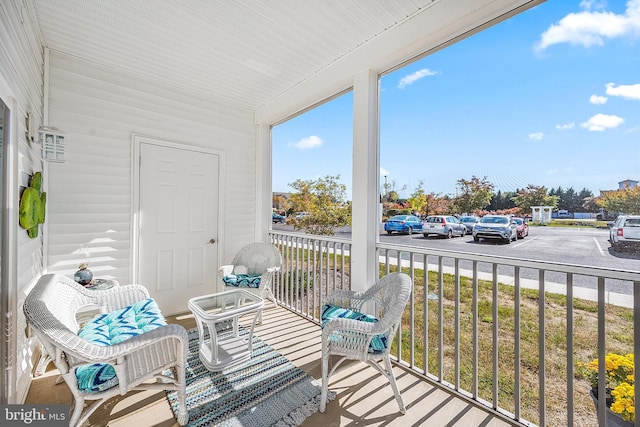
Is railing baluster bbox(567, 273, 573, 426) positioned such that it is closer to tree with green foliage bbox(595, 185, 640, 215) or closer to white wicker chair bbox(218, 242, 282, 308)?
tree with green foliage bbox(595, 185, 640, 215)

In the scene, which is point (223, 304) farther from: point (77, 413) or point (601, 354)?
point (601, 354)

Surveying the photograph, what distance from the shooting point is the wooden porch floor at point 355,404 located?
1.74 m

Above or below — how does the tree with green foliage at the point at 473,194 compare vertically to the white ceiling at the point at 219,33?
below

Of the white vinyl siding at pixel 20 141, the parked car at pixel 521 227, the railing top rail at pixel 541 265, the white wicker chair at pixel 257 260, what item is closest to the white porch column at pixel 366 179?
the railing top rail at pixel 541 265

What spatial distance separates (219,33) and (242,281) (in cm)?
243

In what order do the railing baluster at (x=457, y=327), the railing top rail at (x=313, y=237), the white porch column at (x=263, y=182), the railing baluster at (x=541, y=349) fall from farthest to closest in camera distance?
the white porch column at (x=263, y=182), the railing top rail at (x=313, y=237), the railing baluster at (x=457, y=327), the railing baluster at (x=541, y=349)

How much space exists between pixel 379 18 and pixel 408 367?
289 cm

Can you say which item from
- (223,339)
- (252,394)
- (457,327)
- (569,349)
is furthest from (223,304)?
(569,349)

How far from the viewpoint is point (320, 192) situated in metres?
3.34

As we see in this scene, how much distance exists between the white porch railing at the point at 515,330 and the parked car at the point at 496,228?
159 millimetres

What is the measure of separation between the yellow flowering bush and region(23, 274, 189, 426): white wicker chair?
2.31m

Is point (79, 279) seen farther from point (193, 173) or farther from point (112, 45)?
point (112, 45)

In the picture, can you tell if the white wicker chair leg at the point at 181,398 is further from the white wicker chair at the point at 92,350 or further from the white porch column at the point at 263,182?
the white porch column at the point at 263,182

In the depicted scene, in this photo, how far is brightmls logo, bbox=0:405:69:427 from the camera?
1.48 m
